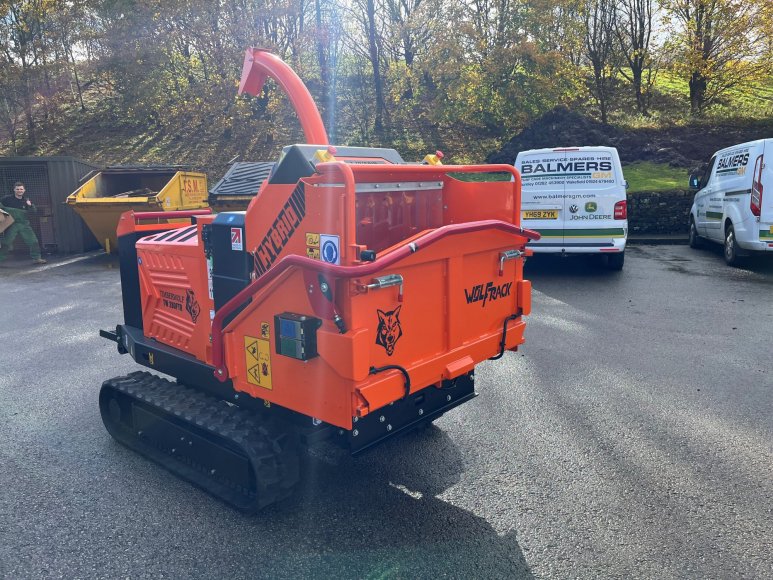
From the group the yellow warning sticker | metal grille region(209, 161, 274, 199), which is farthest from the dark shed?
the yellow warning sticker

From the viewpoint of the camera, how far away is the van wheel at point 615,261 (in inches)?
408

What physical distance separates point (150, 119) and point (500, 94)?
1287cm

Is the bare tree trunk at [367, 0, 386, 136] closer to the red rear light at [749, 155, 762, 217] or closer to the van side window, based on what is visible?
the van side window

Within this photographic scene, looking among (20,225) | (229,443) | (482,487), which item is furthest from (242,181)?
(482,487)

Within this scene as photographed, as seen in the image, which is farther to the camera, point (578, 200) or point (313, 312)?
point (578, 200)

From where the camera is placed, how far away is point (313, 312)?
304 centimetres

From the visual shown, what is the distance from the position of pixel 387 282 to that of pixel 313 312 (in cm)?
38

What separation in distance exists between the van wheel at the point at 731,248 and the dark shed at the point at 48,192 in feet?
43.1

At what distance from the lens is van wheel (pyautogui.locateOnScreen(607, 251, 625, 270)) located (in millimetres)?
10375

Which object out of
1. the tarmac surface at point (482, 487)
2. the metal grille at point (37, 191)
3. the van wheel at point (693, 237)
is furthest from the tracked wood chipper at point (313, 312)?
the metal grille at point (37, 191)

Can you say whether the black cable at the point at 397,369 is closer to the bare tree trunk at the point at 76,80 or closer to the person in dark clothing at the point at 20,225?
the person in dark clothing at the point at 20,225

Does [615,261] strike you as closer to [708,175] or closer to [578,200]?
[578,200]

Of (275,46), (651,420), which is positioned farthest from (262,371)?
(275,46)

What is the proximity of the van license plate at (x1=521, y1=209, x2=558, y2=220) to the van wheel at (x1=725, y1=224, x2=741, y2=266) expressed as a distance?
3.23 meters
